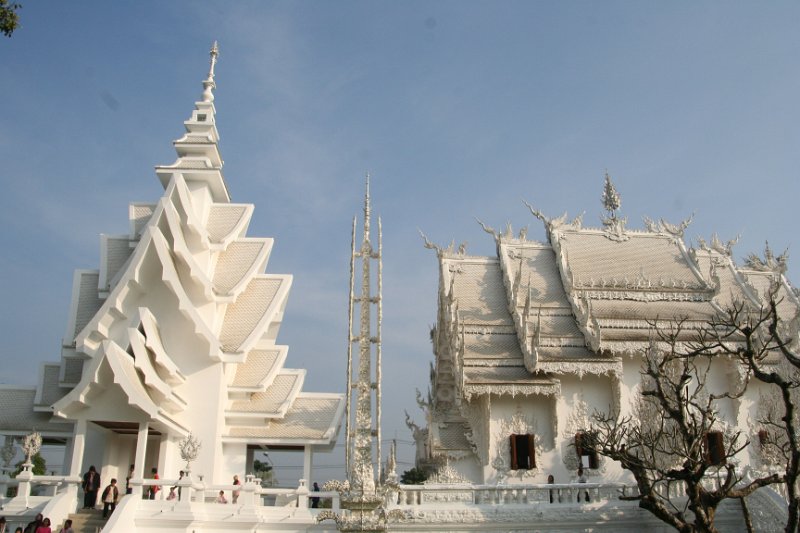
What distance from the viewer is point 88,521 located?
1305cm

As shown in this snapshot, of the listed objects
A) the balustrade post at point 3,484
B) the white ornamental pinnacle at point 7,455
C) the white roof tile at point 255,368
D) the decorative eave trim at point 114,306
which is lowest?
the balustrade post at point 3,484

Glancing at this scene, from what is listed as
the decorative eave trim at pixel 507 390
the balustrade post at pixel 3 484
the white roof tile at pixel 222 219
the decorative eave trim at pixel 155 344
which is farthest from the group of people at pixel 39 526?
the decorative eave trim at pixel 507 390

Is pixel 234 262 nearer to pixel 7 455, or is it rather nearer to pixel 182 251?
pixel 182 251

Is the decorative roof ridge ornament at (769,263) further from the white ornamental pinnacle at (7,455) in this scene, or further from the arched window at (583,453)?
the white ornamental pinnacle at (7,455)

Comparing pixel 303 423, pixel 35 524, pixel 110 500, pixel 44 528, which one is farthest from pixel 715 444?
pixel 35 524

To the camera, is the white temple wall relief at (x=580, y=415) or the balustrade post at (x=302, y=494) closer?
the balustrade post at (x=302, y=494)

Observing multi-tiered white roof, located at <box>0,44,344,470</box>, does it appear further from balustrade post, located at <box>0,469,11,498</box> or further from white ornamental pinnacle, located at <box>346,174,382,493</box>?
white ornamental pinnacle, located at <box>346,174,382,493</box>

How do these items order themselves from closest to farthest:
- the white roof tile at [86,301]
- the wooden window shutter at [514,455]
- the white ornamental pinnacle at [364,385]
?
the white ornamental pinnacle at [364,385]
the white roof tile at [86,301]
the wooden window shutter at [514,455]

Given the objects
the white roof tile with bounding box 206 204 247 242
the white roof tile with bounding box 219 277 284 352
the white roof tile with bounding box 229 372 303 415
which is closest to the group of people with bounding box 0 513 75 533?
the white roof tile with bounding box 229 372 303 415

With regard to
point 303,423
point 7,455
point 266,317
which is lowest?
point 7,455

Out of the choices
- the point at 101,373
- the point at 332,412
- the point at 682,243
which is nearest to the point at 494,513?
the point at 332,412

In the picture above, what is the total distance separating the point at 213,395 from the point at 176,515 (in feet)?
13.8

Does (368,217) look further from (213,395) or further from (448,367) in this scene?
(448,367)

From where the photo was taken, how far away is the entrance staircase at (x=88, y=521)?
12805 millimetres
